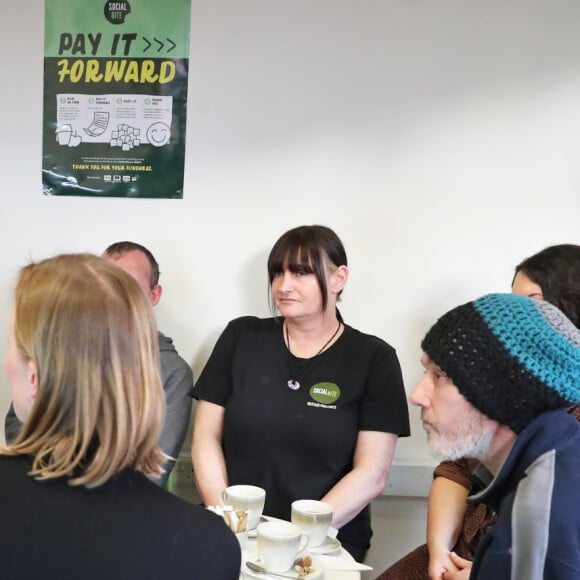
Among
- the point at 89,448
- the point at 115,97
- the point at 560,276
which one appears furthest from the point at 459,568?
the point at 115,97

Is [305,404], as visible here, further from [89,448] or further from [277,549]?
[89,448]

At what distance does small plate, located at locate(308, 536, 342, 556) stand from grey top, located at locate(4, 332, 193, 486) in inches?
26.5

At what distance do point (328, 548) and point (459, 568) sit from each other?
30 cm

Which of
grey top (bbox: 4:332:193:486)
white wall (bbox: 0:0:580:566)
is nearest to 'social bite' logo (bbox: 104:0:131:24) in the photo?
white wall (bbox: 0:0:580:566)

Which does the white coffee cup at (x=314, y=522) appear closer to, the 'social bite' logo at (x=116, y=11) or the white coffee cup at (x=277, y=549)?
the white coffee cup at (x=277, y=549)

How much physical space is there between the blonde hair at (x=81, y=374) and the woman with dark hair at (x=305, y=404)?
939mm

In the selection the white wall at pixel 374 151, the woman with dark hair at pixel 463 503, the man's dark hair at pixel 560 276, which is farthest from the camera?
the white wall at pixel 374 151

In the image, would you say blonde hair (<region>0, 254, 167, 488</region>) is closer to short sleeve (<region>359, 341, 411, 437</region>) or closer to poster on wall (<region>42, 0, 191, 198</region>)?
short sleeve (<region>359, 341, 411, 437</region>)

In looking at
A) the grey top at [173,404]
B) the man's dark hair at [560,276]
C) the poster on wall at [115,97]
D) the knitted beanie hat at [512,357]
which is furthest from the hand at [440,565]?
the poster on wall at [115,97]

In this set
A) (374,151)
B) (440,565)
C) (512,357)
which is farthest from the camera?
(374,151)

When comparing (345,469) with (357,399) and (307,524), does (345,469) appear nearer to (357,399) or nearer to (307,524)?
(357,399)

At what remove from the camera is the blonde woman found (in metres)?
0.72

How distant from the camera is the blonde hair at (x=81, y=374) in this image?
0.77m

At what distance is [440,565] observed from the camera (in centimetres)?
135
